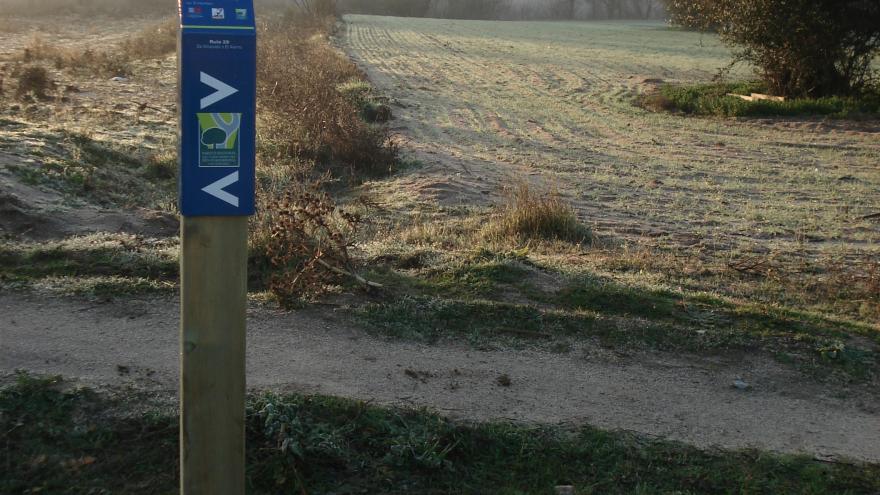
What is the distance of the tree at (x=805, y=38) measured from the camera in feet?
70.1

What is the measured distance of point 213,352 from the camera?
310 centimetres

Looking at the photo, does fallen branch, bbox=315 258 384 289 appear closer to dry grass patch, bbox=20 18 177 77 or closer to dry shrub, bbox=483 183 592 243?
dry shrub, bbox=483 183 592 243

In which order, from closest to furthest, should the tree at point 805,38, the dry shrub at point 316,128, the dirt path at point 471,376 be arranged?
the dirt path at point 471,376 < the dry shrub at point 316,128 < the tree at point 805,38

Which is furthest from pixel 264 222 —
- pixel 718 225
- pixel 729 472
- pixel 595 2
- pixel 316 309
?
pixel 595 2

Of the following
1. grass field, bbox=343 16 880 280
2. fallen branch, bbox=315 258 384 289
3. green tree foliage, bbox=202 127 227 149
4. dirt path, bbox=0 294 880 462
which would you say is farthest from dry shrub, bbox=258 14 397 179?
green tree foliage, bbox=202 127 227 149

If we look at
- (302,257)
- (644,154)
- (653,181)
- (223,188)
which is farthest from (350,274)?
(644,154)

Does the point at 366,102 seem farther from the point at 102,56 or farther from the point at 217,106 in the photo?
the point at 217,106

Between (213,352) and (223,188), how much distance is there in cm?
56

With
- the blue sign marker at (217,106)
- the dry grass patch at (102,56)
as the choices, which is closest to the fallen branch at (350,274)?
the blue sign marker at (217,106)

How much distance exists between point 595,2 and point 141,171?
3209 inches

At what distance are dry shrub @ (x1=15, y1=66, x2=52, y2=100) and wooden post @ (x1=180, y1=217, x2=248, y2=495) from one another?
14.0 meters

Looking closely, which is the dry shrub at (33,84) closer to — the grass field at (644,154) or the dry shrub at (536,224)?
the grass field at (644,154)

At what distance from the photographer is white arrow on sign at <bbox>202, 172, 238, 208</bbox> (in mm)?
2961

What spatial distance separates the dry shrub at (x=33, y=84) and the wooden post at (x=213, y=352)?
45.9 ft
